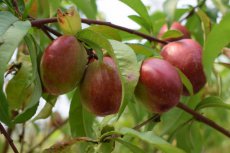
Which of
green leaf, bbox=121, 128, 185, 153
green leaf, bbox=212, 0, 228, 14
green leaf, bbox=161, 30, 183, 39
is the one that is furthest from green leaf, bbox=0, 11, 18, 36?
green leaf, bbox=212, 0, 228, 14

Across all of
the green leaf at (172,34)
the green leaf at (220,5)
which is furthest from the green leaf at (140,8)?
the green leaf at (220,5)

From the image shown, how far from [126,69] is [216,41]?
0.58 feet

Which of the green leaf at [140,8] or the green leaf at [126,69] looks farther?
the green leaf at [140,8]

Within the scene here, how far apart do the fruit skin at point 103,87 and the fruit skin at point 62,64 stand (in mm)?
23

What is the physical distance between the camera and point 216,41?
0.76 meters

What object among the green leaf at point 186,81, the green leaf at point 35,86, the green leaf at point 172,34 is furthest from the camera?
the green leaf at point 172,34

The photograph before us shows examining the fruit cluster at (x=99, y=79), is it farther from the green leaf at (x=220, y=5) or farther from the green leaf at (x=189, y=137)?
the green leaf at (x=220, y=5)

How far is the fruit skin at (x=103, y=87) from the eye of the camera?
2.38ft

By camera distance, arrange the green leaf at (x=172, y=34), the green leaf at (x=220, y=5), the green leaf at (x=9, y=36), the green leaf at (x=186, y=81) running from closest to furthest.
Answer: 1. the green leaf at (x=9, y=36)
2. the green leaf at (x=186, y=81)
3. the green leaf at (x=172, y=34)
4. the green leaf at (x=220, y=5)

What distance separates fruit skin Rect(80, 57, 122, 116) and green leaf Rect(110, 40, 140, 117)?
0.14ft

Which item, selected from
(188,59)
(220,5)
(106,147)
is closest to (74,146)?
(106,147)

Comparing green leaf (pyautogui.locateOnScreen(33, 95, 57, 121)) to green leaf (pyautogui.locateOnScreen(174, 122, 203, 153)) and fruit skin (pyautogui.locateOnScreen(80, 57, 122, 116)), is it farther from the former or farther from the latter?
green leaf (pyautogui.locateOnScreen(174, 122, 203, 153))

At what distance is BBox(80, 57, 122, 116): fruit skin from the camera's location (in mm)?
727

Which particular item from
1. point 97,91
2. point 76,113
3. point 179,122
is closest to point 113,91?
point 97,91
